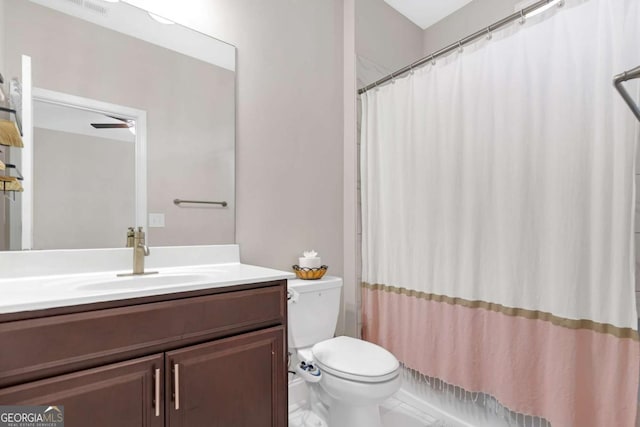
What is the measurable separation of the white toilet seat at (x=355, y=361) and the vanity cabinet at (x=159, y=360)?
27 cm

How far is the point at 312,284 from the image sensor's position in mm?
1717

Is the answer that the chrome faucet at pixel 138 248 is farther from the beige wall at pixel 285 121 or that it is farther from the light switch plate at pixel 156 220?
the beige wall at pixel 285 121

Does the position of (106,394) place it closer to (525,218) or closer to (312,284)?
(312,284)

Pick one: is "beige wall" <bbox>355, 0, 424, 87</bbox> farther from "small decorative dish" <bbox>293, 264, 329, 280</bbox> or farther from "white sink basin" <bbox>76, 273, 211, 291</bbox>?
"white sink basin" <bbox>76, 273, 211, 291</bbox>

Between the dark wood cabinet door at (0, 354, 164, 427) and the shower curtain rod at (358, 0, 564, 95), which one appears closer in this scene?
the dark wood cabinet door at (0, 354, 164, 427)

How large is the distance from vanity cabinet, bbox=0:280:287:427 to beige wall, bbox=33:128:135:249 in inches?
23.1

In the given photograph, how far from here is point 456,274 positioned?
65.9 inches

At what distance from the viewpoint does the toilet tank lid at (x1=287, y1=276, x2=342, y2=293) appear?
65.7 inches

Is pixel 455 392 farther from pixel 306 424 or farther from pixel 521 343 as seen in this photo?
pixel 306 424

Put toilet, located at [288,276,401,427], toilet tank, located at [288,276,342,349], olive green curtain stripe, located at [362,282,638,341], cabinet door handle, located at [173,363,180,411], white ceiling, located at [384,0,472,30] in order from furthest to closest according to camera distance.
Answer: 1. white ceiling, located at [384,0,472,30]
2. toilet tank, located at [288,276,342,349]
3. toilet, located at [288,276,401,427]
4. olive green curtain stripe, located at [362,282,638,341]
5. cabinet door handle, located at [173,363,180,411]

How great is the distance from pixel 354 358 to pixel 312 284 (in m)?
0.40

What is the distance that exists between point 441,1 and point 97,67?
228 centimetres

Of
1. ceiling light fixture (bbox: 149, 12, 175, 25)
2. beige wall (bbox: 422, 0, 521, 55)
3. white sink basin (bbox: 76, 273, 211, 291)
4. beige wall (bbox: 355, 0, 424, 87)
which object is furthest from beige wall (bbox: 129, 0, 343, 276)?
beige wall (bbox: 422, 0, 521, 55)

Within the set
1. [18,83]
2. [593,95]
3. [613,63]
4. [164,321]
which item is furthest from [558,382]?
[18,83]
